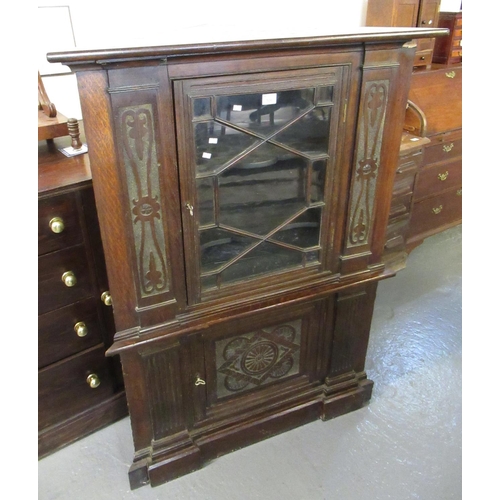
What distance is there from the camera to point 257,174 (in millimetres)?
1303

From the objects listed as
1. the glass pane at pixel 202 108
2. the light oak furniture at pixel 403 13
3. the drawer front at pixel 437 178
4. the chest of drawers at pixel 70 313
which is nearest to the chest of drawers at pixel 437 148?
the drawer front at pixel 437 178

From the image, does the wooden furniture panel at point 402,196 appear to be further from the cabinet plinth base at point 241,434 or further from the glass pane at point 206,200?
the glass pane at point 206,200

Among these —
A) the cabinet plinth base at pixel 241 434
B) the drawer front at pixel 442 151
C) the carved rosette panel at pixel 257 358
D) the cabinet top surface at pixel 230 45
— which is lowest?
the cabinet plinth base at pixel 241 434

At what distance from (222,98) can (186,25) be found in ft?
2.37

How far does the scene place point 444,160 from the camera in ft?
9.01

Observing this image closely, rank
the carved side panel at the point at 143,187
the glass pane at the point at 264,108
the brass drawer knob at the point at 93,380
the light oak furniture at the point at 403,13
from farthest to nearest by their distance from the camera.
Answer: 1. the light oak furniture at the point at 403,13
2. the brass drawer knob at the point at 93,380
3. the glass pane at the point at 264,108
4. the carved side panel at the point at 143,187

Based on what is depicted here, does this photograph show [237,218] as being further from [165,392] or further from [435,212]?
[435,212]

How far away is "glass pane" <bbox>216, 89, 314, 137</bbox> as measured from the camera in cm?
116

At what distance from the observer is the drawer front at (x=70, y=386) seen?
5.23 ft

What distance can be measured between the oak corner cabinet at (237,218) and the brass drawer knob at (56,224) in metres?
0.25

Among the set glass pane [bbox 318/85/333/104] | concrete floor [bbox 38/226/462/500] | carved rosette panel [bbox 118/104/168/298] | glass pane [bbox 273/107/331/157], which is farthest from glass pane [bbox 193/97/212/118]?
concrete floor [bbox 38/226/462/500]

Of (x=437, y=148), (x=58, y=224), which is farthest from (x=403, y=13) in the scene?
(x=58, y=224)

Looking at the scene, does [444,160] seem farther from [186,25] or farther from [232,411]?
[232,411]

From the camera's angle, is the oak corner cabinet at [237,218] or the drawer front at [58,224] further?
the drawer front at [58,224]
